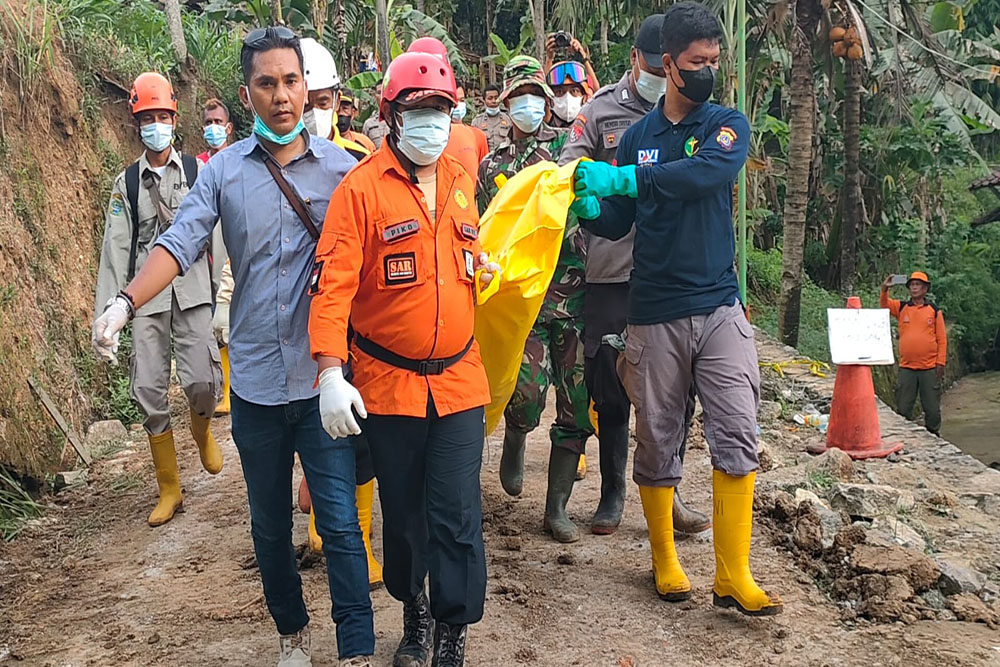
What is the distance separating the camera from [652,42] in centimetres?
445

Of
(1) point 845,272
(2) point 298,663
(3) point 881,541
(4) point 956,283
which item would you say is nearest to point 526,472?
(3) point 881,541

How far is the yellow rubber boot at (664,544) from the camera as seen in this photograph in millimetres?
4020

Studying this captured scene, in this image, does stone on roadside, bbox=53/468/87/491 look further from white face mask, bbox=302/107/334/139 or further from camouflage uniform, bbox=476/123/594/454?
A: camouflage uniform, bbox=476/123/594/454

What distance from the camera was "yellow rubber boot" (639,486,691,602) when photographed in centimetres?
402

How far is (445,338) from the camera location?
328cm

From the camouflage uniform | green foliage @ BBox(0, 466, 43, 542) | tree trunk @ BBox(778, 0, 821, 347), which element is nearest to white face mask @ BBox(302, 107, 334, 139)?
the camouflage uniform

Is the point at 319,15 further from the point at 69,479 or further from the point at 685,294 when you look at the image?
the point at 685,294

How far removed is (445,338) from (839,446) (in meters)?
4.36

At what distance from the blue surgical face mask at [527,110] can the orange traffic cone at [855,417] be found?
310cm

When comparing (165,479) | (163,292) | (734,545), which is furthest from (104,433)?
(734,545)

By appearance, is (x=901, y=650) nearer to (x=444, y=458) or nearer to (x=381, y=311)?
(x=444, y=458)

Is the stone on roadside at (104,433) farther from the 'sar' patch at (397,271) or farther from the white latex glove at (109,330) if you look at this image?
the 'sar' patch at (397,271)

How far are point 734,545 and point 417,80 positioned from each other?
2064mm

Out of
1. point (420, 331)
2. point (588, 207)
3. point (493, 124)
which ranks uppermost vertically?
point (493, 124)
